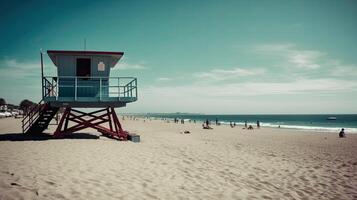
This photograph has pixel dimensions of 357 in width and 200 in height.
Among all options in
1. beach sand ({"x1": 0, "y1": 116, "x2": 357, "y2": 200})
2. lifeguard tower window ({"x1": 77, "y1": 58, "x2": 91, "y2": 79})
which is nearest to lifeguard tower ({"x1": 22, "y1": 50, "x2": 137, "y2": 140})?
lifeguard tower window ({"x1": 77, "y1": 58, "x2": 91, "y2": 79})

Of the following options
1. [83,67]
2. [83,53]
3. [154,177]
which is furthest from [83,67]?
[154,177]

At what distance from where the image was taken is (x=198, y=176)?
8.16 m

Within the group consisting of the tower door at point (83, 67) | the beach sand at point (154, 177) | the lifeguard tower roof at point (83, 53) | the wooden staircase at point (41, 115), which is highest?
the lifeguard tower roof at point (83, 53)

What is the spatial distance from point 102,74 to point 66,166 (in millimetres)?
8704

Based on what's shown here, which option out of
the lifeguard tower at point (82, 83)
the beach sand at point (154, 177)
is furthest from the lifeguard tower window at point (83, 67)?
the beach sand at point (154, 177)

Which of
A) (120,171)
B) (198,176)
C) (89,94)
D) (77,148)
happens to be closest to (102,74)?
(89,94)

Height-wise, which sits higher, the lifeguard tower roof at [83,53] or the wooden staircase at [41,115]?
the lifeguard tower roof at [83,53]

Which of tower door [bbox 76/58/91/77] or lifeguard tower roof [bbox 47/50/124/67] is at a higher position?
lifeguard tower roof [bbox 47/50/124/67]

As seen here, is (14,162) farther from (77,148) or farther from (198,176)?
(198,176)

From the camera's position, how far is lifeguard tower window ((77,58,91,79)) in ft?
50.1

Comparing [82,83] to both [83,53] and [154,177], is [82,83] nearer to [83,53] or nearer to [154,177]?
[83,53]

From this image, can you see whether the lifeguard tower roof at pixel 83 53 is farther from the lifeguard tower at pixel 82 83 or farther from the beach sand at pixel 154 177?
the beach sand at pixel 154 177

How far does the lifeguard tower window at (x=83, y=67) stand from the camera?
50.1 ft

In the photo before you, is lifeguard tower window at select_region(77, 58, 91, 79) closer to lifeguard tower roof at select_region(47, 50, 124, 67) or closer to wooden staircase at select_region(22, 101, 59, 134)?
lifeguard tower roof at select_region(47, 50, 124, 67)
